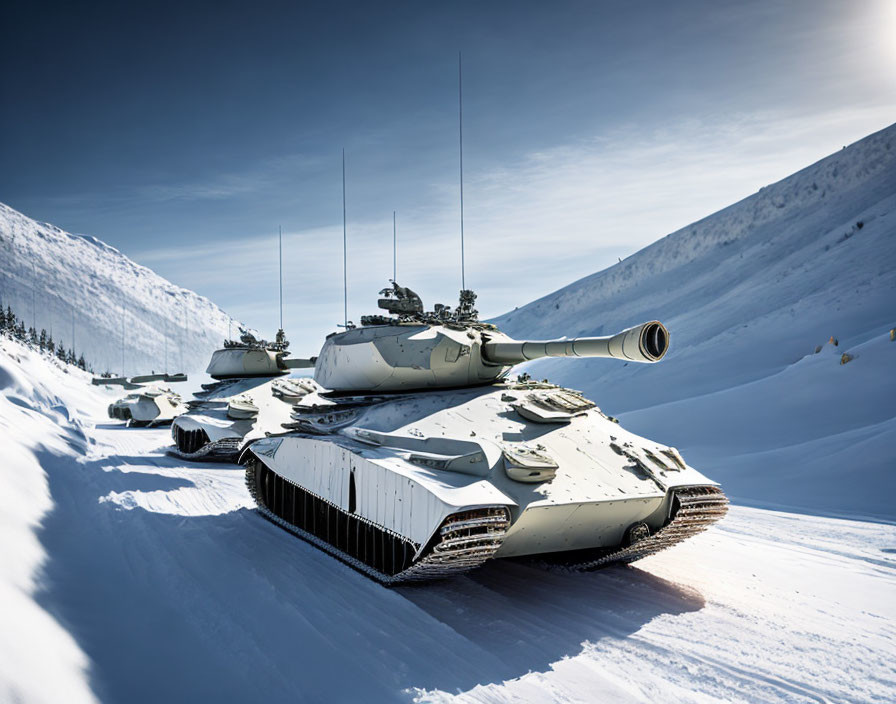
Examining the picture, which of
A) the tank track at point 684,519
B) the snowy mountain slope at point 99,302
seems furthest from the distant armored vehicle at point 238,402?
the snowy mountain slope at point 99,302

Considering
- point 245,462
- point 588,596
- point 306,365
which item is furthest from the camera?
point 306,365

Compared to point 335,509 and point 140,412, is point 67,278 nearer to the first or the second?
point 140,412

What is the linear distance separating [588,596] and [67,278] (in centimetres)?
13307

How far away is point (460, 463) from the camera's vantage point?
262 inches

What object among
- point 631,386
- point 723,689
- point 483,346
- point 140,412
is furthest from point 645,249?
point 723,689

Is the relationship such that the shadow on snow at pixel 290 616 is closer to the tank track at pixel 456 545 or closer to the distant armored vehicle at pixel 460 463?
the tank track at pixel 456 545

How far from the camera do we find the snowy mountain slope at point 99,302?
353 feet

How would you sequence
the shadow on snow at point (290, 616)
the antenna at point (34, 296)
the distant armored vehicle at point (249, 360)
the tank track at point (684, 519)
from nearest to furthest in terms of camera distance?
the shadow on snow at point (290, 616)
the tank track at point (684, 519)
the distant armored vehicle at point (249, 360)
the antenna at point (34, 296)

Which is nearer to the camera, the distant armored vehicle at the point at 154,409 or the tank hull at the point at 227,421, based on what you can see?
the tank hull at the point at 227,421

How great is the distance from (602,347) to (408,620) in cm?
340

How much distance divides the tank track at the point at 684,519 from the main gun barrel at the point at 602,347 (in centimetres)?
166

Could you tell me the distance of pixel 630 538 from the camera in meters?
7.05

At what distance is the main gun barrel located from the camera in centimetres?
619

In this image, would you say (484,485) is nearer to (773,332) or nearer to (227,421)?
(227,421)
